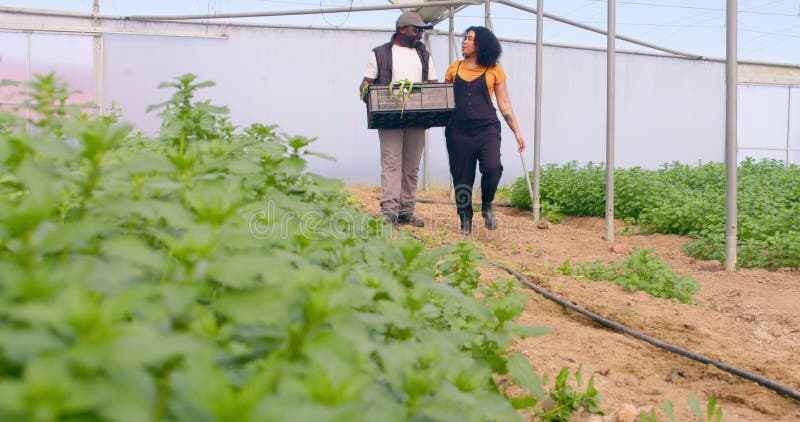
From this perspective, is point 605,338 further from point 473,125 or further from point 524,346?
point 473,125

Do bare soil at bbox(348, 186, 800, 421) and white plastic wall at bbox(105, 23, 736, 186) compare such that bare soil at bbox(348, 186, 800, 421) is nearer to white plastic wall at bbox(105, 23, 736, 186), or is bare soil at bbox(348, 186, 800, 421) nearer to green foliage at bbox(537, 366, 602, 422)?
green foliage at bbox(537, 366, 602, 422)

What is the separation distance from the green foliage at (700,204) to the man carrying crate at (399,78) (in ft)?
8.45

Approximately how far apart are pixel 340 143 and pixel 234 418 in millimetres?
12408

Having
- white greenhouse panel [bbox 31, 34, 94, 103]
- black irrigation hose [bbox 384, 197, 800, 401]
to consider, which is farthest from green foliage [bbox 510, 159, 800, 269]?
white greenhouse panel [bbox 31, 34, 94, 103]

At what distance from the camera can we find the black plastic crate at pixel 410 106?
19.6 ft

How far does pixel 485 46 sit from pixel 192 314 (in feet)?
18.5

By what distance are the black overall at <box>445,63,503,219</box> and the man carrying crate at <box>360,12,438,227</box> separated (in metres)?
0.30

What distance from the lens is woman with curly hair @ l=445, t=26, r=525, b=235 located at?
6426 millimetres

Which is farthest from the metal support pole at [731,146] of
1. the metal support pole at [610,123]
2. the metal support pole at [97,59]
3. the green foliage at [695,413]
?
the metal support pole at [97,59]

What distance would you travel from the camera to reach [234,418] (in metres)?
0.75

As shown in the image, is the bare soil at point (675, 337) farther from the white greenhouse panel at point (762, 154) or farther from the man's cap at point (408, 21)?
the white greenhouse panel at point (762, 154)

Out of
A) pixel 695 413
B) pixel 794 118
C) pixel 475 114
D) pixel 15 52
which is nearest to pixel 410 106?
pixel 475 114

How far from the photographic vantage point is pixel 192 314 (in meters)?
1.07

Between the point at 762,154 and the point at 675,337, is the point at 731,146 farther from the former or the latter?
the point at 762,154
